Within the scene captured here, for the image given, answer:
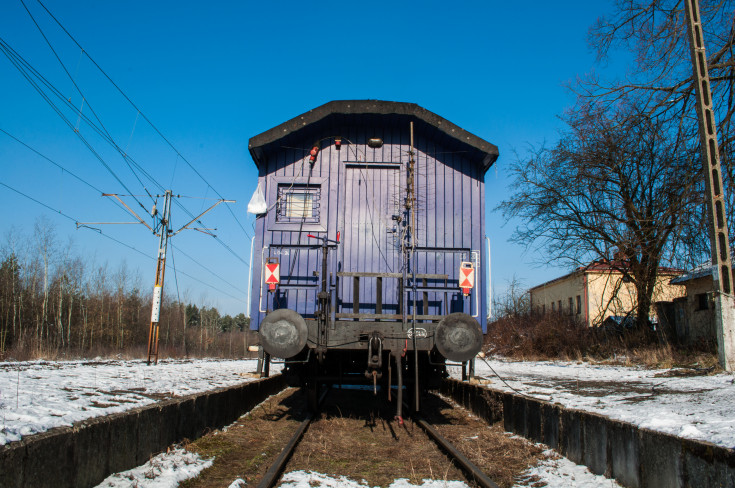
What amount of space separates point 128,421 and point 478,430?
457 centimetres

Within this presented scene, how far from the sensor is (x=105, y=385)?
6.74 metres

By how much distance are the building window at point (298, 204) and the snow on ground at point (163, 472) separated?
155 inches

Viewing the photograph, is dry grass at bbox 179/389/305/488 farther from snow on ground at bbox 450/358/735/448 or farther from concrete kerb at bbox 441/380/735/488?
snow on ground at bbox 450/358/735/448

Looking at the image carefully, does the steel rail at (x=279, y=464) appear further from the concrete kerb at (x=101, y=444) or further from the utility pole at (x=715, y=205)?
the utility pole at (x=715, y=205)

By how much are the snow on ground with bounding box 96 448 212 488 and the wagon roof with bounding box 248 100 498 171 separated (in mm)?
4801

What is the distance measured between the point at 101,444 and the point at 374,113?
617 centimetres

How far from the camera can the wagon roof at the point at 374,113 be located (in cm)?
824

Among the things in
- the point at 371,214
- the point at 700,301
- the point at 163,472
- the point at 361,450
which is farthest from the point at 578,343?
the point at 163,472

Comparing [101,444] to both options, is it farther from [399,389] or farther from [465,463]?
[399,389]

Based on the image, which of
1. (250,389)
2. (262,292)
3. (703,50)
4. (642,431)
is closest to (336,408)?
(250,389)

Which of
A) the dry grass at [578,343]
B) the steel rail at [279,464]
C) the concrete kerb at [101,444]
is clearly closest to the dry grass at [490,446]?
the steel rail at [279,464]

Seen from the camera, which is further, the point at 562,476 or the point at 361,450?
the point at 361,450

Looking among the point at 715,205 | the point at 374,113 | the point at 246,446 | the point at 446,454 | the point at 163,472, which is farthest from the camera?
the point at 374,113

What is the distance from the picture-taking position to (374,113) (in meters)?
8.45
